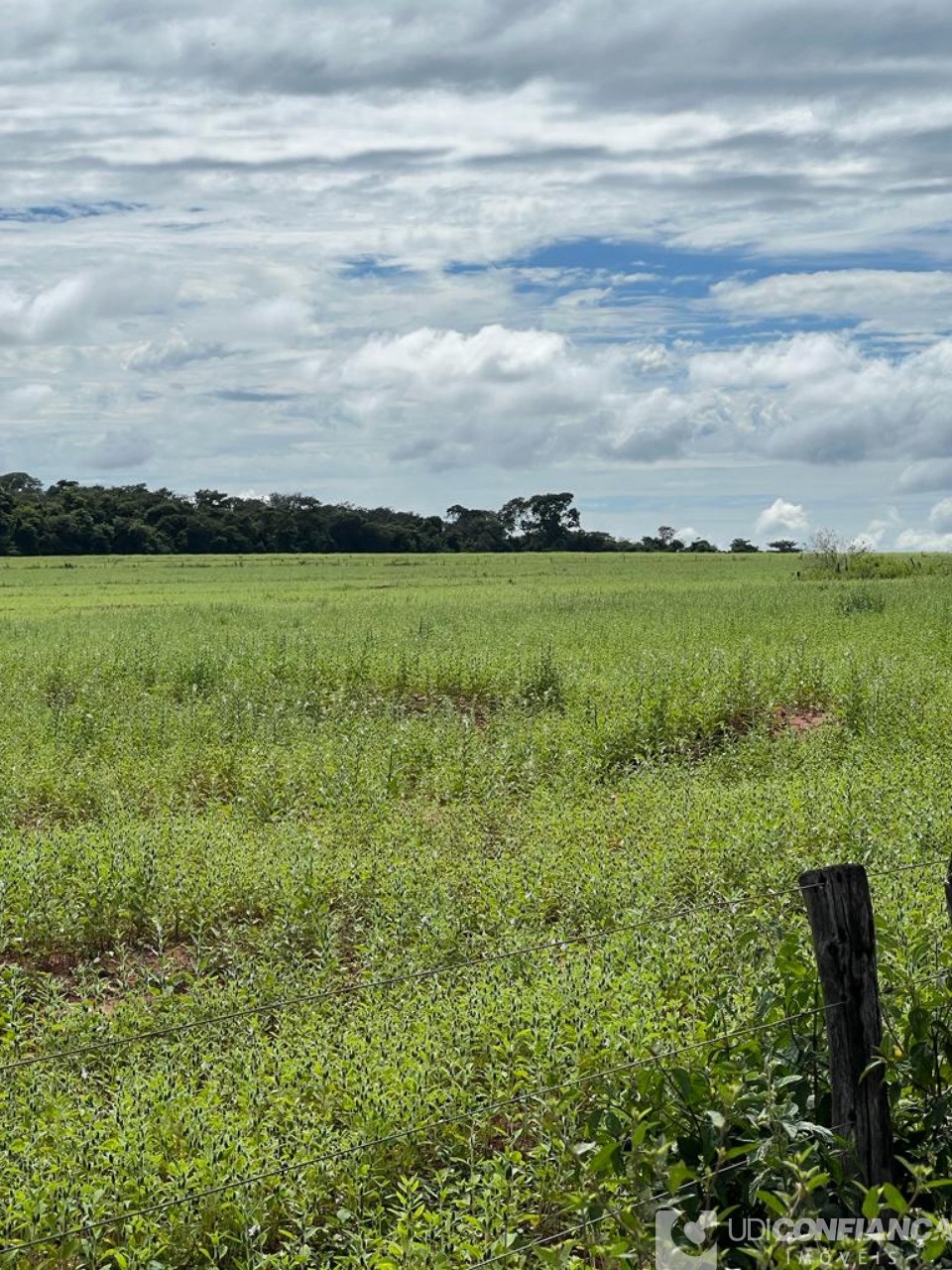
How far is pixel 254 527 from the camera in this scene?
10019 cm

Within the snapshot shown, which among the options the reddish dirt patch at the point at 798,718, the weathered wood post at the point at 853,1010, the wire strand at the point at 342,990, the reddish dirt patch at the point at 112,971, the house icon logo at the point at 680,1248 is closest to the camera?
the house icon logo at the point at 680,1248

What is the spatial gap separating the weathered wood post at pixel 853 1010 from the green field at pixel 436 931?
0.20 m

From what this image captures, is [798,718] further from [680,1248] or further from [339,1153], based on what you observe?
[680,1248]

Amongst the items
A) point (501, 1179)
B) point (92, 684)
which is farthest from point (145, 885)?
point (92, 684)

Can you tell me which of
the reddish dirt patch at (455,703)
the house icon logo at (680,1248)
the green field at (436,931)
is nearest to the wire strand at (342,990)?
the green field at (436,931)

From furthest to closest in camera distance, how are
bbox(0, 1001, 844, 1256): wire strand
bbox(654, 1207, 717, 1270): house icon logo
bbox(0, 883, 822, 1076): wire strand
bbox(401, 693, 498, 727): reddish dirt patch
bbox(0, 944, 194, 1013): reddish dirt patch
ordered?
bbox(401, 693, 498, 727): reddish dirt patch < bbox(0, 944, 194, 1013): reddish dirt patch < bbox(0, 883, 822, 1076): wire strand < bbox(0, 1001, 844, 1256): wire strand < bbox(654, 1207, 717, 1270): house icon logo

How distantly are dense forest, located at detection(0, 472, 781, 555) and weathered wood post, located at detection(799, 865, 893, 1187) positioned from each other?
298 feet

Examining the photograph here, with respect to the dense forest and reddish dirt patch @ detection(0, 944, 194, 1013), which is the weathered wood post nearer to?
reddish dirt patch @ detection(0, 944, 194, 1013)

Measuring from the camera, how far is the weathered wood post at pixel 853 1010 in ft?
13.9

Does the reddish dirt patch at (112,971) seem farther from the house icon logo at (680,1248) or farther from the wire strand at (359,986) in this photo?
the house icon logo at (680,1248)

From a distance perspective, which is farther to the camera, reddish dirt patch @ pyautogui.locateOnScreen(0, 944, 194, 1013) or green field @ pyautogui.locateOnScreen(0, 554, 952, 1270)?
reddish dirt patch @ pyautogui.locateOnScreen(0, 944, 194, 1013)

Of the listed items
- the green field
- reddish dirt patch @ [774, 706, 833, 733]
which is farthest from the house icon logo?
reddish dirt patch @ [774, 706, 833, 733]

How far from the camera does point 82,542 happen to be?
302 ft

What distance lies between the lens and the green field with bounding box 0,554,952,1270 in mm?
4832
